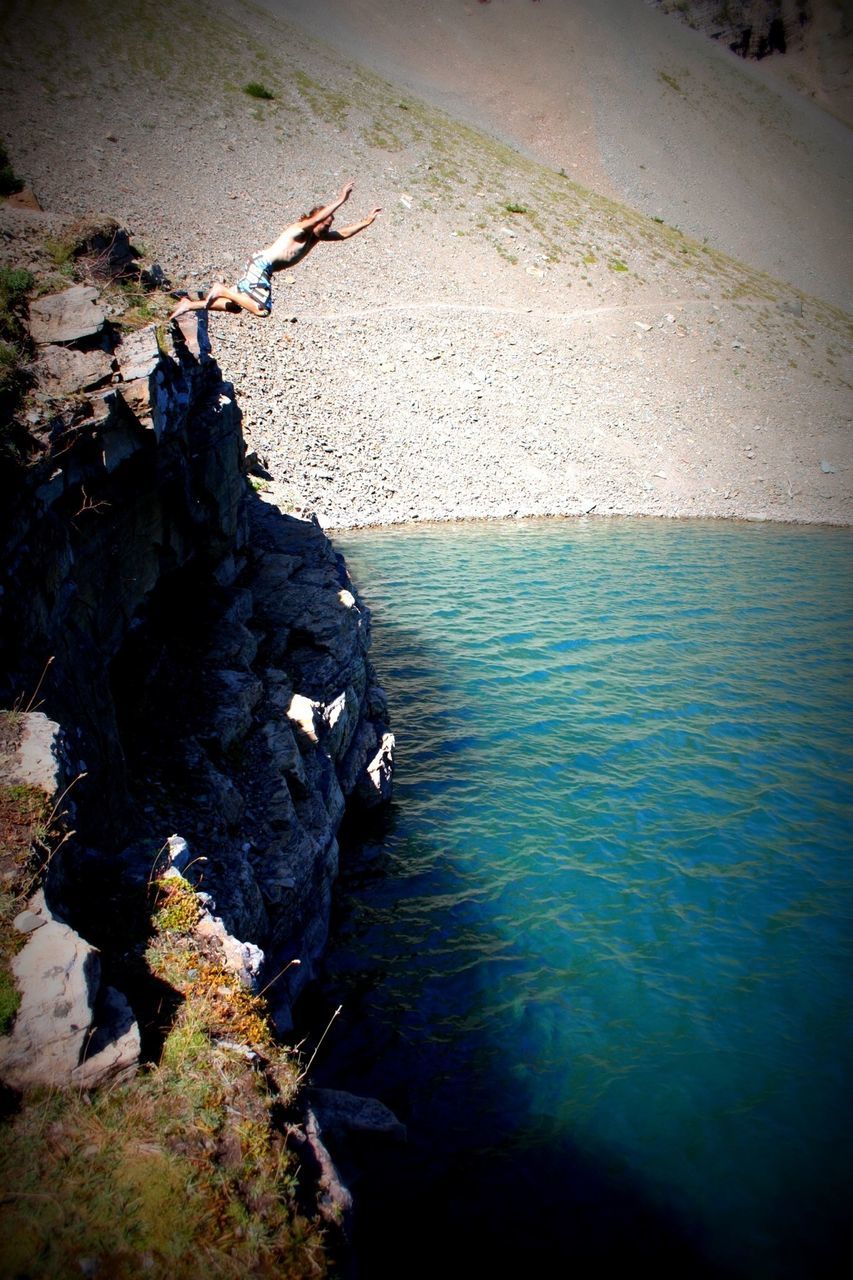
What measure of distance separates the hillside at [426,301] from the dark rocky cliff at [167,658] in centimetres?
2256

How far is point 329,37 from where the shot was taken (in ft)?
298

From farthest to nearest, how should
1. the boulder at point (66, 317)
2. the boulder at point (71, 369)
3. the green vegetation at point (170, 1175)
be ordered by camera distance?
the boulder at point (66, 317) → the boulder at point (71, 369) → the green vegetation at point (170, 1175)

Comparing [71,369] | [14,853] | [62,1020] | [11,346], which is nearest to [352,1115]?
[62,1020]

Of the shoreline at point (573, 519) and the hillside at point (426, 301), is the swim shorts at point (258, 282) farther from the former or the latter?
the shoreline at point (573, 519)

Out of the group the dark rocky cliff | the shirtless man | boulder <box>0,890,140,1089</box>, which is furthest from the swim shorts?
boulder <box>0,890,140,1089</box>

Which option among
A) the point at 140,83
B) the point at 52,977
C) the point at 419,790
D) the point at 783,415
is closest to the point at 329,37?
the point at 140,83

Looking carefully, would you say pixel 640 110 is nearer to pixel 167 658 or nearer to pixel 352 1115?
pixel 167 658

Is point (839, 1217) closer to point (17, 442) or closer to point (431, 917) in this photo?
point (431, 917)

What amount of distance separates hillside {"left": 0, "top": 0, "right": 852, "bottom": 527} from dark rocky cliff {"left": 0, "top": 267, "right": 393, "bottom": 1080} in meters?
22.6

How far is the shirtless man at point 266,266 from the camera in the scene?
39.3 ft

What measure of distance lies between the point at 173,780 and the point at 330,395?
37.7 metres

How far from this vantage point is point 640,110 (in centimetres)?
9231

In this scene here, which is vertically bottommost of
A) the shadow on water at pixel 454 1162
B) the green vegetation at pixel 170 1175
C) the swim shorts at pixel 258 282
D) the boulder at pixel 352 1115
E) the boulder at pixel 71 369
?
the shadow on water at pixel 454 1162

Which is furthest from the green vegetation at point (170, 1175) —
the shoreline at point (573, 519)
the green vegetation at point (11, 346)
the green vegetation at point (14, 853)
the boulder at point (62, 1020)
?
the shoreline at point (573, 519)
